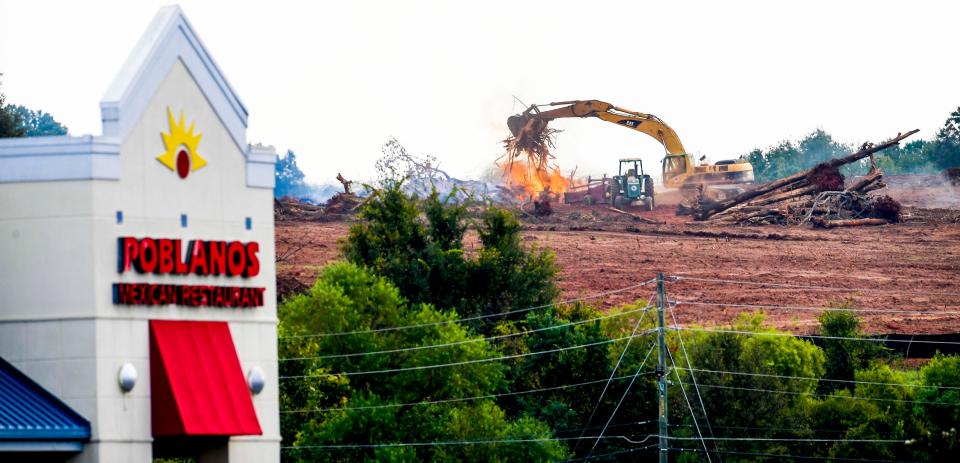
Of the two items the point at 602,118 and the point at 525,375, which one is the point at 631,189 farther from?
the point at 525,375

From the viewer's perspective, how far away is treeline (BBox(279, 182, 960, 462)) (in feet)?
216

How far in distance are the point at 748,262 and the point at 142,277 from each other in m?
72.1

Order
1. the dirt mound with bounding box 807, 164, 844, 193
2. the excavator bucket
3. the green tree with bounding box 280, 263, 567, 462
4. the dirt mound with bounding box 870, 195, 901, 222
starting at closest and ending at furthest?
the green tree with bounding box 280, 263, 567, 462
the excavator bucket
the dirt mound with bounding box 870, 195, 901, 222
the dirt mound with bounding box 807, 164, 844, 193

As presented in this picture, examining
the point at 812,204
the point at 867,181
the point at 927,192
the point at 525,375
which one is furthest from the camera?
the point at 927,192

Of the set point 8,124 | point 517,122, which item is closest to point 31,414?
point 8,124

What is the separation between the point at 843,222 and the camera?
11762 centimetres

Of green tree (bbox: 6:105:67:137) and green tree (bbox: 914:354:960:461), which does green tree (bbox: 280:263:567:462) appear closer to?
green tree (bbox: 914:354:960:461)

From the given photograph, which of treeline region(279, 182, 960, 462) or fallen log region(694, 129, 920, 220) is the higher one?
fallen log region(694, 129, 920, 220)

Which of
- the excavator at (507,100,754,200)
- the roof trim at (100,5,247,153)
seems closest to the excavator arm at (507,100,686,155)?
the excavator at (507,100,754,200)

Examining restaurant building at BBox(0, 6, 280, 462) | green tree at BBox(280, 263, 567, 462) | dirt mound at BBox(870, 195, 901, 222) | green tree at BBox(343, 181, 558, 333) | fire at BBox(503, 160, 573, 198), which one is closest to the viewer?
restaurant building at BBox(0, 6, 280, 462)

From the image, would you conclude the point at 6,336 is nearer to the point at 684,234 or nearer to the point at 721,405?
the point at 721,405

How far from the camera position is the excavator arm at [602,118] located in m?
115

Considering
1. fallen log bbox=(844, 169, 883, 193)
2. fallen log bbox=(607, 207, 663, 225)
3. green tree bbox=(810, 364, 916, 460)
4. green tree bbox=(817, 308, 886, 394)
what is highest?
fallen log bbox=(844, 169, 883, 193)

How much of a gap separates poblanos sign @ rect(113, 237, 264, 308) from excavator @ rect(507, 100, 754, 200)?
7635cm
